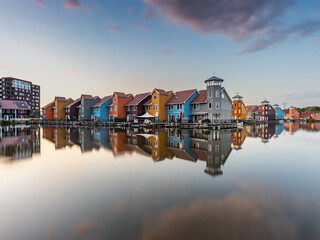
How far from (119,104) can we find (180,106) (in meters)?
19.3

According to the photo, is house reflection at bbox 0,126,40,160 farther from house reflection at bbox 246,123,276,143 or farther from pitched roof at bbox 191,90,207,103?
pitched roof at bbox 191,90,207,103

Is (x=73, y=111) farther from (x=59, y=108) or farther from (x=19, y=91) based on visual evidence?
(x=19, y=91)

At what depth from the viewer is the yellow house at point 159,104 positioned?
1837 inches

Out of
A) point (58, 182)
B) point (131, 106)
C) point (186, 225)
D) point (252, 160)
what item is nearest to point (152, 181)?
point (186, 225)

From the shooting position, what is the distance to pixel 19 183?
293 inches

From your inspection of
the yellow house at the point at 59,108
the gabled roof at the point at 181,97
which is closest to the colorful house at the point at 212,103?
the gabled roof at the point at 181,97

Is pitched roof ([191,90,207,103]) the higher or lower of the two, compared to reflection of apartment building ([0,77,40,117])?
lower

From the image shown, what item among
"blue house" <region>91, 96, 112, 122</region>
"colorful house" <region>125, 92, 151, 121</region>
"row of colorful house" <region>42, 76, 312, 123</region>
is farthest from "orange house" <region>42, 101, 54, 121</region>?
"colorful house" <region>125, 92, 151, 121</region>

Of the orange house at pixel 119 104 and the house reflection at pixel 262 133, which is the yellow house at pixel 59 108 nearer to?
the orange house at pixel 119 104

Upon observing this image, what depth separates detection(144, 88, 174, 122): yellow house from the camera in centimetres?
4666

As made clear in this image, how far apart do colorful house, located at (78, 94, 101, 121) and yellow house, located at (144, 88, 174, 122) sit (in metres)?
24.3

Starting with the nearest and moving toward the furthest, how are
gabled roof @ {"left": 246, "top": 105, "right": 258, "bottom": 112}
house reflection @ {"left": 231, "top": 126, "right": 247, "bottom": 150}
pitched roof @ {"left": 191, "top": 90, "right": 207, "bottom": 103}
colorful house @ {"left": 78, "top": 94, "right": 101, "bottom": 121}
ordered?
house reflection @ {"left": 231, "top": 126, "right": 247, "bottom": 150} → pitched roof @ {"left": 191, "top": 90, "right": 207, "bottom": 103} → colorful house @ {"left": 78, "top": 94, "right": 101, "bottom": 121} → gabled roof @ {"left": 246, "top": 105, "right": 258, "bottom": 112}

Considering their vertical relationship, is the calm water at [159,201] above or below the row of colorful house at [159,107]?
below

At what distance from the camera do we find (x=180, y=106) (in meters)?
45.3
